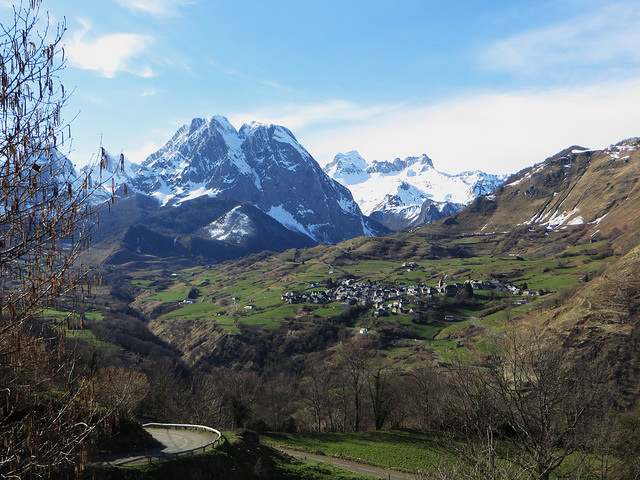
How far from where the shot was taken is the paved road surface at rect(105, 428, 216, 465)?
2856 centimetres

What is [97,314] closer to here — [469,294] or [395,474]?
[469,294]

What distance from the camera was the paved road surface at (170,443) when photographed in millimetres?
28564

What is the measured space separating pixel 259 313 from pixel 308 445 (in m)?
122

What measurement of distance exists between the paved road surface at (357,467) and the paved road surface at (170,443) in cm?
→ 943

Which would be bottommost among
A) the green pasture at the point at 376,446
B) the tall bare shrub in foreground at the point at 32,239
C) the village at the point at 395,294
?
the green pasture at the point at 376,446

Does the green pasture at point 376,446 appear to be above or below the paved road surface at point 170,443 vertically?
below

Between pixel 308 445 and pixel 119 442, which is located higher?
pixel 119 442

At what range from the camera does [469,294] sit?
16012 cm

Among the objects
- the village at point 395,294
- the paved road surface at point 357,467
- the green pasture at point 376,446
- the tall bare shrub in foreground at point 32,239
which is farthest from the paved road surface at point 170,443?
the village at point 395,294

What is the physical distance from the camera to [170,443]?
35.1m

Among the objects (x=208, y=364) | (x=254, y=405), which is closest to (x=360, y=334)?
(x=208, y=364)

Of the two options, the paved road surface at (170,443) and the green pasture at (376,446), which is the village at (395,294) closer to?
the green pasture at (376,446)

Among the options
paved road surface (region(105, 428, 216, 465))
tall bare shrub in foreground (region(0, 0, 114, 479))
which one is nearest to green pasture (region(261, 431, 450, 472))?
paved road surface (region(105, 428, 216, 465))

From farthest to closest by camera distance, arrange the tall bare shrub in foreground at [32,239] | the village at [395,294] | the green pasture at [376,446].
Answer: the village at [395,294] < the green pasture at [376,446] < the tall bare shrub in foreground at [32,239]
